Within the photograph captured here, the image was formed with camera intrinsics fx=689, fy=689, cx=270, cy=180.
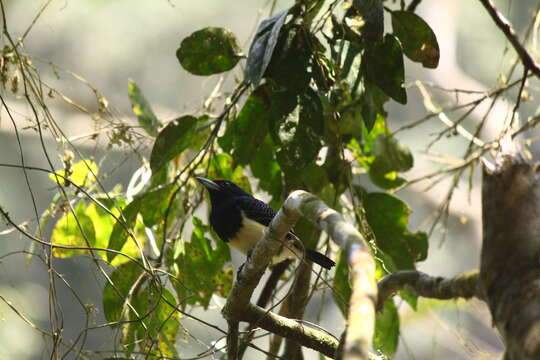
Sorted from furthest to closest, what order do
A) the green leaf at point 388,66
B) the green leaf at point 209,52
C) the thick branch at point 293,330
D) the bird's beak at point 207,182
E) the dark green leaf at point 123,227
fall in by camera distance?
the bird's beak at point 207,182, the green leaf at point 209,52, the dark green leaf at point 123,227, the green leaf at point 388,66, the thick branch at point 293,330

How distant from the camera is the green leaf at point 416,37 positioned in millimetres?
2336

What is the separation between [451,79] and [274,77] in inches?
215

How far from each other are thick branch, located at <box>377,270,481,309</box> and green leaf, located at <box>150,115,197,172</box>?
99 centimetres

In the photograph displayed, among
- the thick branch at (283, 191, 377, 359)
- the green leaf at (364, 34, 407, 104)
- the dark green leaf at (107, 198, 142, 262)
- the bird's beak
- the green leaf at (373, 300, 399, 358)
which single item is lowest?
the thick branch at (283, 191, 377, 359)

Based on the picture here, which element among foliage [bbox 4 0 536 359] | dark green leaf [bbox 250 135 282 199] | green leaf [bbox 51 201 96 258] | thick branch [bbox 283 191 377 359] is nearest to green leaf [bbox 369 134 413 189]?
foliage [bbox 4 0 536 359]

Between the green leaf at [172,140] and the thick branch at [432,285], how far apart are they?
0.99m

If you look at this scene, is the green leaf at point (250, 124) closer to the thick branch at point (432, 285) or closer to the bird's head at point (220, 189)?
the bird's head at point (220, 189)

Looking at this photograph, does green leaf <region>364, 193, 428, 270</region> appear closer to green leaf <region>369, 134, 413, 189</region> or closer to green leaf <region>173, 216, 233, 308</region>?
green leaf <region>369, 134, 413, 189</region>

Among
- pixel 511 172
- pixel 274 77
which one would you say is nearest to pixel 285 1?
pixel 274 77

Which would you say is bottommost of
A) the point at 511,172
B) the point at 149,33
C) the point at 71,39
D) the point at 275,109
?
the point at 511,172

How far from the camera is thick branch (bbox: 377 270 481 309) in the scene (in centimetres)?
135

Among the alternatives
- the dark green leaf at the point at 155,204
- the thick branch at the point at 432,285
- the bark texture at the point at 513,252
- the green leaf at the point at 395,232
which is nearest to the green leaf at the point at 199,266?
the dark green leaf at the point at 155,204

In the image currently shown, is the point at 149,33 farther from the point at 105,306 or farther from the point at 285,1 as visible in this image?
the point at 105,306

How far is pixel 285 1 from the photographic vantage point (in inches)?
352
